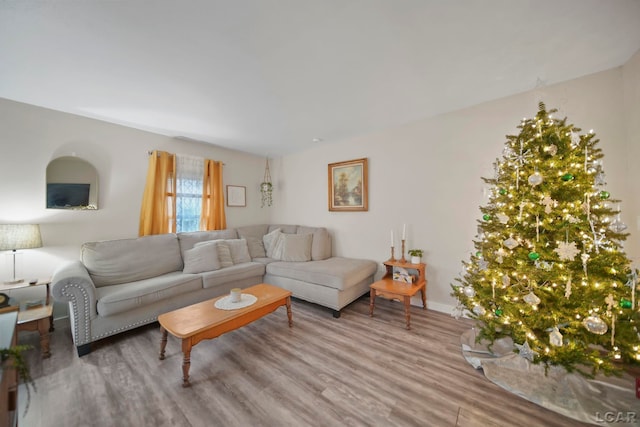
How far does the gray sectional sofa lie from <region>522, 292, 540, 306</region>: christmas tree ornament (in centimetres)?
161

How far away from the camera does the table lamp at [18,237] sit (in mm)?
2039

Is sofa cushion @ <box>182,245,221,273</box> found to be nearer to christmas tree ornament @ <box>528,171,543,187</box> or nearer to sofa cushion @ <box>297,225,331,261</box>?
→ sofa cushion @ <box>297,225,331,261</box>

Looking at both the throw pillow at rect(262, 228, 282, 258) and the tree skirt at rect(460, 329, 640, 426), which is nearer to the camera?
the tree skirt at rect(460, 329, 640, 426)

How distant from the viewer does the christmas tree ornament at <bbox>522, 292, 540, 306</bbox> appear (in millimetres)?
1428

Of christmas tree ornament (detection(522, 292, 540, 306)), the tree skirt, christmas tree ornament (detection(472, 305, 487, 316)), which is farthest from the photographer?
christmas tree ornament (detection(472, 305, 487, 316))

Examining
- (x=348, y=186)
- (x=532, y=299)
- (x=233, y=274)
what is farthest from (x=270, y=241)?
(x=532, y=299)

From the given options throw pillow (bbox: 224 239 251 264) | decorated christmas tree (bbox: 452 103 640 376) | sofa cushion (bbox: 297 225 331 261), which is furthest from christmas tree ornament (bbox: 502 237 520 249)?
throw pillow (bbox: 224 239 251 264)

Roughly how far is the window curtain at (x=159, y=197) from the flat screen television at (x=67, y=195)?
1.89ft

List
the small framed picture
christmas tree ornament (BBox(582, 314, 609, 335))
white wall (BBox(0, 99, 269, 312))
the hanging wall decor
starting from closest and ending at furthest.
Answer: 1. christmas tree ornament (BBox(582, 314, 609, 335))
2. white wall (BBox(0, 99, 269, 312))
3. the small framed picture
4. the hanging wall decor

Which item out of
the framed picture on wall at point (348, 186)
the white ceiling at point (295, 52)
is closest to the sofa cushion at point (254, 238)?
the framed picture on wall at point (348, 186)

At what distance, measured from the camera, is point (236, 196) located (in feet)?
13.9

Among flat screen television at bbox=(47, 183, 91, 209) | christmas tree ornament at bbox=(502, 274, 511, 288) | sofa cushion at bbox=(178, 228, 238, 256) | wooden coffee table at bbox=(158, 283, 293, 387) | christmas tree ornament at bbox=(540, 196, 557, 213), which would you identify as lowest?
wooden coffee table at bbox=(158, 283, 293, 387)

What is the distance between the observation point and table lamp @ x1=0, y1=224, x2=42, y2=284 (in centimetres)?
204

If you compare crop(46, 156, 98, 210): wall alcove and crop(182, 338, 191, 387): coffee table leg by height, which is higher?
crop(46, 156, 98, 210): wall alcove
